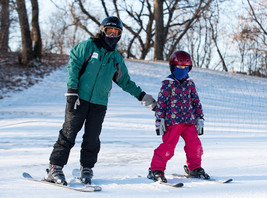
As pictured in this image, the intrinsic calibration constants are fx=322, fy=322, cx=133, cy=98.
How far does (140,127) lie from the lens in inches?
283

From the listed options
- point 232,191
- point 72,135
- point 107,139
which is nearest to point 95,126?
point 72,135

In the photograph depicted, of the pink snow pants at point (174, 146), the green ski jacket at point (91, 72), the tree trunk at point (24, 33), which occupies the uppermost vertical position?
the tree trunk at point (24, 33)

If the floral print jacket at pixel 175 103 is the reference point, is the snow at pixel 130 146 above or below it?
below

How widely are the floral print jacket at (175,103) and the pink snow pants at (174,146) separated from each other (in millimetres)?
79

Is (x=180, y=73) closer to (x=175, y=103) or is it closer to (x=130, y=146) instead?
(x=175, y=103)

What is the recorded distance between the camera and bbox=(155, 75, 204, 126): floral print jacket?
129 inches

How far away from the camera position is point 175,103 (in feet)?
10.8

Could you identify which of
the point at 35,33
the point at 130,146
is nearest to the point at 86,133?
the point at 130,146

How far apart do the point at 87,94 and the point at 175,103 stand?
2.95 feet

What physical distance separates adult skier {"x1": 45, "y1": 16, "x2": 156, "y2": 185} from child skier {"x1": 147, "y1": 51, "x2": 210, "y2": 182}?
1.93 ft

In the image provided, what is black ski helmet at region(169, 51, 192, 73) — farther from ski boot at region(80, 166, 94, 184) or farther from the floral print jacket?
ski boot at region(80, 166, 94, 184)

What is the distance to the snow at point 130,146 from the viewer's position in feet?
9.23

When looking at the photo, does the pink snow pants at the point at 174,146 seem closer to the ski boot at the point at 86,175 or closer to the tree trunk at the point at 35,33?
the ski boot at the point at 86,175

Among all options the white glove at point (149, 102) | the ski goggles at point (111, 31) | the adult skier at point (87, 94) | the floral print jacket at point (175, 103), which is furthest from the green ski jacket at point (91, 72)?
the floral print jacket at point (175, 103)
